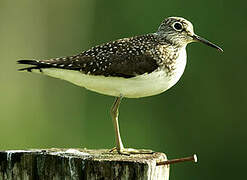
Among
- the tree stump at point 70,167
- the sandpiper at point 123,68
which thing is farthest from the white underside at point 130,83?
the tree stump at point 70,167

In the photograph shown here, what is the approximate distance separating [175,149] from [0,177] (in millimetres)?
10841

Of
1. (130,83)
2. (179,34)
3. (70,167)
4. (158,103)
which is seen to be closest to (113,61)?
(130,83)

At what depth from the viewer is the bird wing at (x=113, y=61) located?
7.47 m

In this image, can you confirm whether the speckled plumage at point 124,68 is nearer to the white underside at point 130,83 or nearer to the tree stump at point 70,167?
the white underside at point 130,83

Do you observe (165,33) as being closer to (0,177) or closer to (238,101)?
(0,177)

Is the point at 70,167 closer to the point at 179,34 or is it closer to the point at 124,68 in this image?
the point at 124,68

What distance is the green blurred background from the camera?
53.3 ft

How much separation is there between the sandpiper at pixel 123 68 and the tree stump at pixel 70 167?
1.28 m

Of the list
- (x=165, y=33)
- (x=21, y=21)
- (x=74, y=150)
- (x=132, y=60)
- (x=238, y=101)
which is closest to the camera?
Answer: (x=74, y=150)

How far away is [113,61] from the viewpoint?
24.8ft

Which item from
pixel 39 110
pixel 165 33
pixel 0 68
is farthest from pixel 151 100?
pixel 165 33

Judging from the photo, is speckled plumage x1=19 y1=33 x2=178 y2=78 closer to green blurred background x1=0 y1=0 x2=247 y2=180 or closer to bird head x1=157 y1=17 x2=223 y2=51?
bird head x1=157 y1=17 x2=223 y2=51

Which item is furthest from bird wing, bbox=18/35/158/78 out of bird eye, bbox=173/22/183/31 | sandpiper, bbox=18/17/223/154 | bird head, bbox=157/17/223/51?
bird eye, bbox=173/22/183/31

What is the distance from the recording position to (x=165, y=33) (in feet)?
26.9
